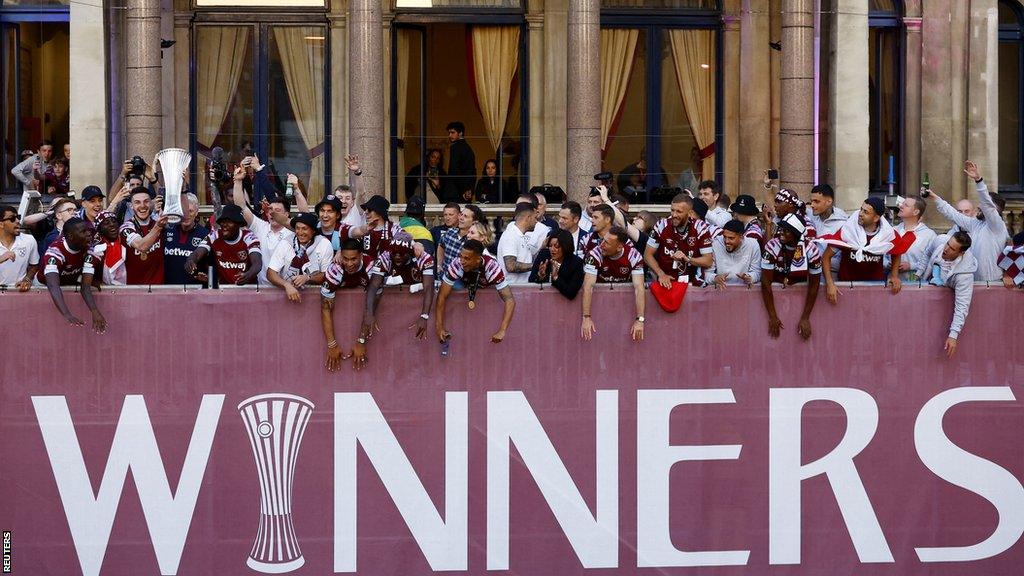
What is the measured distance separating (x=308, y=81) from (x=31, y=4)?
14.1ft

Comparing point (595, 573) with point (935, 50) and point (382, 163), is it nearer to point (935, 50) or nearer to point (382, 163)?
point (382, 163)

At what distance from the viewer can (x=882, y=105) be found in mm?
23391

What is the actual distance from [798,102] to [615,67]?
3.80 metres

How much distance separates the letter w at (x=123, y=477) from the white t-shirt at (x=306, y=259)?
126cm

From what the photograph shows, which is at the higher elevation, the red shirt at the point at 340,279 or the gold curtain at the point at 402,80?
the gold curtain at the point at 402,80

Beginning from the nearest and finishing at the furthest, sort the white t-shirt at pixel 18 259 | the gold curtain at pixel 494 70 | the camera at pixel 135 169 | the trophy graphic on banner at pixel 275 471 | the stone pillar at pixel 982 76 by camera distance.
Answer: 1. the trophy graphic on banner at pixel 275 471
2. the white t-shirt at pixel 18 259
3. the camera at pixel 135 169
4. the stone pillar at pixel 982 76
5. the gold curtain at pixel 494 70

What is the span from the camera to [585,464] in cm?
1071

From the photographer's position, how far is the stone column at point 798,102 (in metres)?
20.3

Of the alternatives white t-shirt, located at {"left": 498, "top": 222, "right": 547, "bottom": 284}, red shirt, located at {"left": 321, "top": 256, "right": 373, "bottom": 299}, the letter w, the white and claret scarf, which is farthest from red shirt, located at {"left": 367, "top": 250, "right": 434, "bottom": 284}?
the white and claret scarf

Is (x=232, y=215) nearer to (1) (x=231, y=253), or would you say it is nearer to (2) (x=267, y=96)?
(1) (x=231, y=253)

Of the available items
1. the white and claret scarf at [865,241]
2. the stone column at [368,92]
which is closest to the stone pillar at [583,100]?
the stone column at [368,92]

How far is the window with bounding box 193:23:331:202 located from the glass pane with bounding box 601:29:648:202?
170 inches

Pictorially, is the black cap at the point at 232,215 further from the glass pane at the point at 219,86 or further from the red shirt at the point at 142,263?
the glass pane at the point at 219,86

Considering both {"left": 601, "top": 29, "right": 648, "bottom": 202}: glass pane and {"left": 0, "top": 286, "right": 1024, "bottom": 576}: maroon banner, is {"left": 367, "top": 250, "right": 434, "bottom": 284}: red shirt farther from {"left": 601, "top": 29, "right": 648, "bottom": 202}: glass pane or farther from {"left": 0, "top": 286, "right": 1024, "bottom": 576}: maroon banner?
{"left": 601, "top": 29, "right": 648, "bottom": 202}: glass pane
